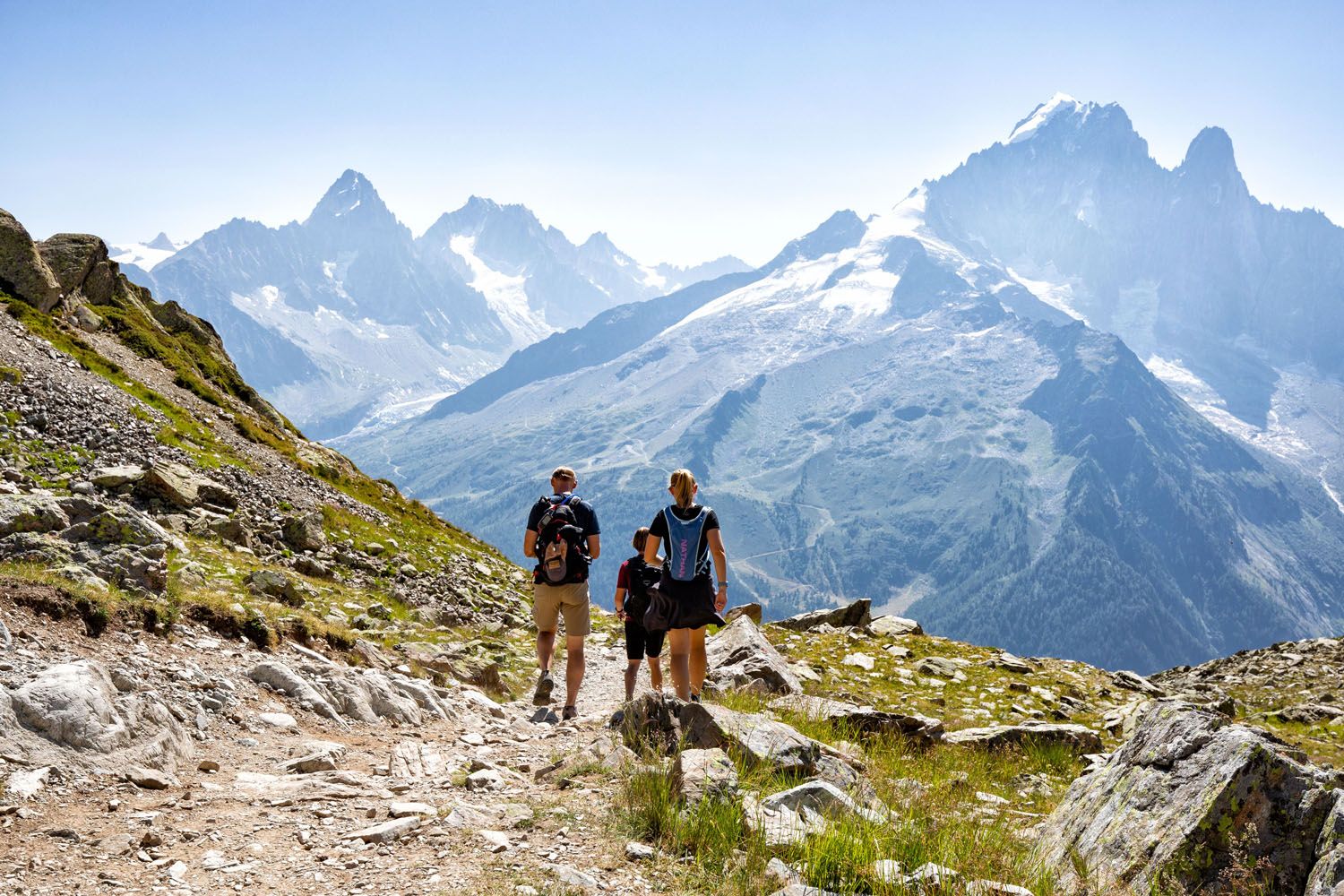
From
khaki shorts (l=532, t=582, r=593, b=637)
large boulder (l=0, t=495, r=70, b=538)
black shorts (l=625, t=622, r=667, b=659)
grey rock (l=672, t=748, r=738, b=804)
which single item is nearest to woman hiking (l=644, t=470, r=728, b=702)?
black shorts (l=625, t=622, r=667, b=659)

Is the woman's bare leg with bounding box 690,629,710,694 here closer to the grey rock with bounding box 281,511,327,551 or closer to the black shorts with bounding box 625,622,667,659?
the black shorts with bounding box 625,622,667,659

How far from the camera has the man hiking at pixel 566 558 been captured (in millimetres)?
14000

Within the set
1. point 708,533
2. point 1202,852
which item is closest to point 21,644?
point 708,533

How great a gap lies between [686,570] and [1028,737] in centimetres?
761

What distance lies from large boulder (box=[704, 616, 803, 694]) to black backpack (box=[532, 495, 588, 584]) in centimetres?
480

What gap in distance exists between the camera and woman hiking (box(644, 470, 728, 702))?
42.9 ft

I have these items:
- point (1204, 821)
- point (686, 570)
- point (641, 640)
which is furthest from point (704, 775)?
point (641, 640)

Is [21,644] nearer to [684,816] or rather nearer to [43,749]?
[43,749]

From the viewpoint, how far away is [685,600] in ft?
43.0

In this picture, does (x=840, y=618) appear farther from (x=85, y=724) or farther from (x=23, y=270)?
(x=23, y=270)

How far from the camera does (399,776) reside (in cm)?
922

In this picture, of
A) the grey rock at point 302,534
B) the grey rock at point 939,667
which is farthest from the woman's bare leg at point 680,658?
the grey rock at point 302,534

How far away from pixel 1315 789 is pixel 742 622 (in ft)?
49.9

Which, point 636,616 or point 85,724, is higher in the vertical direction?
point 636,616
